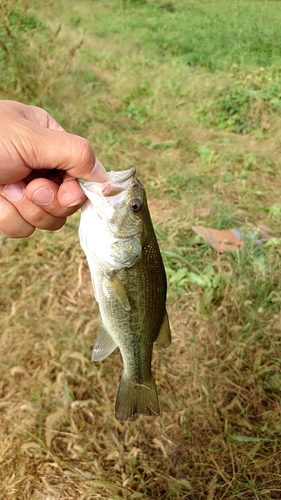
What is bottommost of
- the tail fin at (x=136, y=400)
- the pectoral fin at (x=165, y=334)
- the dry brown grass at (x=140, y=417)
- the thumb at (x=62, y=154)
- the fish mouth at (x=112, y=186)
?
the dry brown grass at (x=140, y=417)

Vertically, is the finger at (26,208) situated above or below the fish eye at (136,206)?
below

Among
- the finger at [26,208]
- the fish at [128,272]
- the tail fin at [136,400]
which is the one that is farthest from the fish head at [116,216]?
the tail fin at [136,400]

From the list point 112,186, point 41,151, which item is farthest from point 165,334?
point 41,151

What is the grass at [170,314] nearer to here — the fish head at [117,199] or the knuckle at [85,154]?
the fish head at [117,199]

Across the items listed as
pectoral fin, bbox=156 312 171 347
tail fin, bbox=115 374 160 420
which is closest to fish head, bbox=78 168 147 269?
pectoral fin, bbox=156 312 171 347

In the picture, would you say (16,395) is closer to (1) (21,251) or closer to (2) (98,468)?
(2) (98,468)

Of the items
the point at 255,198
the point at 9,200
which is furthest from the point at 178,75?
the point at 9,200
